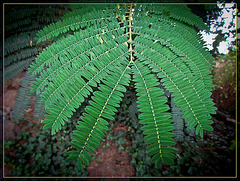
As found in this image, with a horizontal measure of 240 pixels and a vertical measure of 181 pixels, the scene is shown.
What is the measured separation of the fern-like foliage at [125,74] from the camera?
583 millimetres

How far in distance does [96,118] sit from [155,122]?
0.27 metres

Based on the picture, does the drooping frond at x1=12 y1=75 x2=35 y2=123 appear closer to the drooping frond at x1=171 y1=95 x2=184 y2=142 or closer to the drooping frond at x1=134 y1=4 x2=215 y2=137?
the drooping frond at x1=134 y1=4 x2=215 y2=137

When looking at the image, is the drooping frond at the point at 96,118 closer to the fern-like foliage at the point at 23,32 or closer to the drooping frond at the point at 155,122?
the drooping frond at the point at 155,122

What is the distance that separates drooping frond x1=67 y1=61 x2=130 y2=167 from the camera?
565 mm

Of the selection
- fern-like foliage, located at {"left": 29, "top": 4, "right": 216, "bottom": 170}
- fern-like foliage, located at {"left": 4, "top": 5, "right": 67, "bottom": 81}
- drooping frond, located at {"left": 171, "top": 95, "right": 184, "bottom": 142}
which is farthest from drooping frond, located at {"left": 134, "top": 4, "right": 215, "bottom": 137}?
fern-like foliage, located at {"left": 4, "top": 5, "right": 67, "bottom": 81}

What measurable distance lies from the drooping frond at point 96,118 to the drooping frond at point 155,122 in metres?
0.12

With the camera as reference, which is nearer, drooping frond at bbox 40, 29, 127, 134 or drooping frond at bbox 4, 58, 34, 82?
drooping frond at bbox 40, 29, 127, 134

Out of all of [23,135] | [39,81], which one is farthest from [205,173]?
[23,135]

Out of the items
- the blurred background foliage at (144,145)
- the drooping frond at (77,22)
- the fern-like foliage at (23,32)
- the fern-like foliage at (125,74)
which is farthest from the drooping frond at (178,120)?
the fern-like foliage at (23,32)

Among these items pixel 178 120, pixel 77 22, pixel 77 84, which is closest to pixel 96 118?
pixel 77 84

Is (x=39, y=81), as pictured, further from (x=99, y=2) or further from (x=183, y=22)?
(x=183, y=22)

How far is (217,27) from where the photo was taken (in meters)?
1.74

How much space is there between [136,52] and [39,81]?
0.61m

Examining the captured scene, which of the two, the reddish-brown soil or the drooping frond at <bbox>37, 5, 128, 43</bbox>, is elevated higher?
the drooping frond at <bbox>37, 5, 128, 43</bbox>
